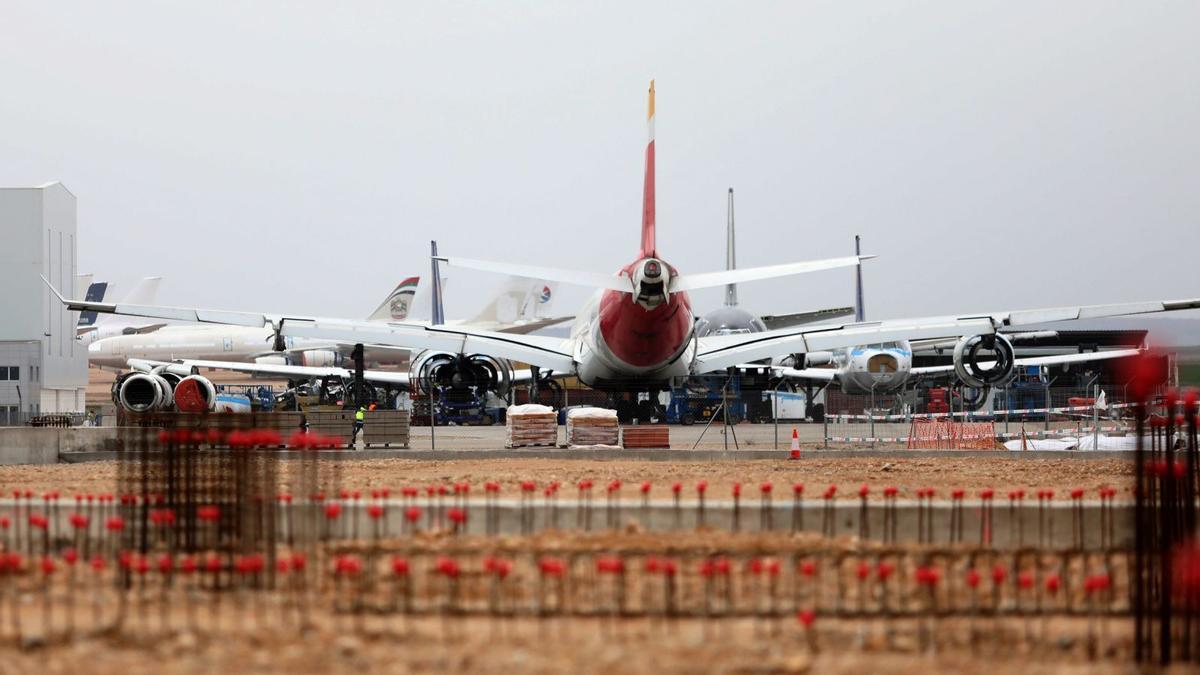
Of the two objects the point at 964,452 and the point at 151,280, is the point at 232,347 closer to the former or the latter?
the point at 151,280

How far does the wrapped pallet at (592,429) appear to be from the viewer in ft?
90.6

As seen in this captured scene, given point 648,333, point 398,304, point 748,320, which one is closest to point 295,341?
point 398,304

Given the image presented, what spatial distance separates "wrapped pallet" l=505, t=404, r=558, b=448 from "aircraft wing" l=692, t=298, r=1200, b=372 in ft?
33.5

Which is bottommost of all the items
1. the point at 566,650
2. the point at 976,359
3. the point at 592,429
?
the point at 566,650

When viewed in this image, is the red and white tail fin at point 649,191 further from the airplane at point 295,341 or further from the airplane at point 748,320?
the airplane at point 295,341

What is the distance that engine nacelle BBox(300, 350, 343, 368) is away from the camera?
3093 inches

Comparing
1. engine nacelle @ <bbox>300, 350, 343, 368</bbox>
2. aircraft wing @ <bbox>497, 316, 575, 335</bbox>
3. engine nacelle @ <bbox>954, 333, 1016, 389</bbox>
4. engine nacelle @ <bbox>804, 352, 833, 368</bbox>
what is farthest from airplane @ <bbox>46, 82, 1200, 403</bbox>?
aircraft wing @ <bbox>497, 316, 575, 335</bbox>

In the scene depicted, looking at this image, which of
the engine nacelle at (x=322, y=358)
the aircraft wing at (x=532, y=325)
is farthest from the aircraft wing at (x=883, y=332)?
the aircraft wing at (x=532, y=325)

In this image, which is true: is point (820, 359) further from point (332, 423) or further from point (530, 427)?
point (332, 423)

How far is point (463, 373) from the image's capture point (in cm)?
3581

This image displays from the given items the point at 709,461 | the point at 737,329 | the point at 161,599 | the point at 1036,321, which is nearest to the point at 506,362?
the point at 1036,321

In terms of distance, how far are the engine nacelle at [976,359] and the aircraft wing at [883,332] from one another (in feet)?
0.82

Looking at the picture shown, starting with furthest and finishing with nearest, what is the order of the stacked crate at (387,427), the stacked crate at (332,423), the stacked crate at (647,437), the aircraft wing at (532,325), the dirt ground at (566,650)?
the aircraft wing at (532,325) < the stacked crate at (332,423) < the stacked crate at (387,427) < the stacked crate at (647,437) < the dirt ground at (566,650)

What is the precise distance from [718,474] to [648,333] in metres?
16.3
